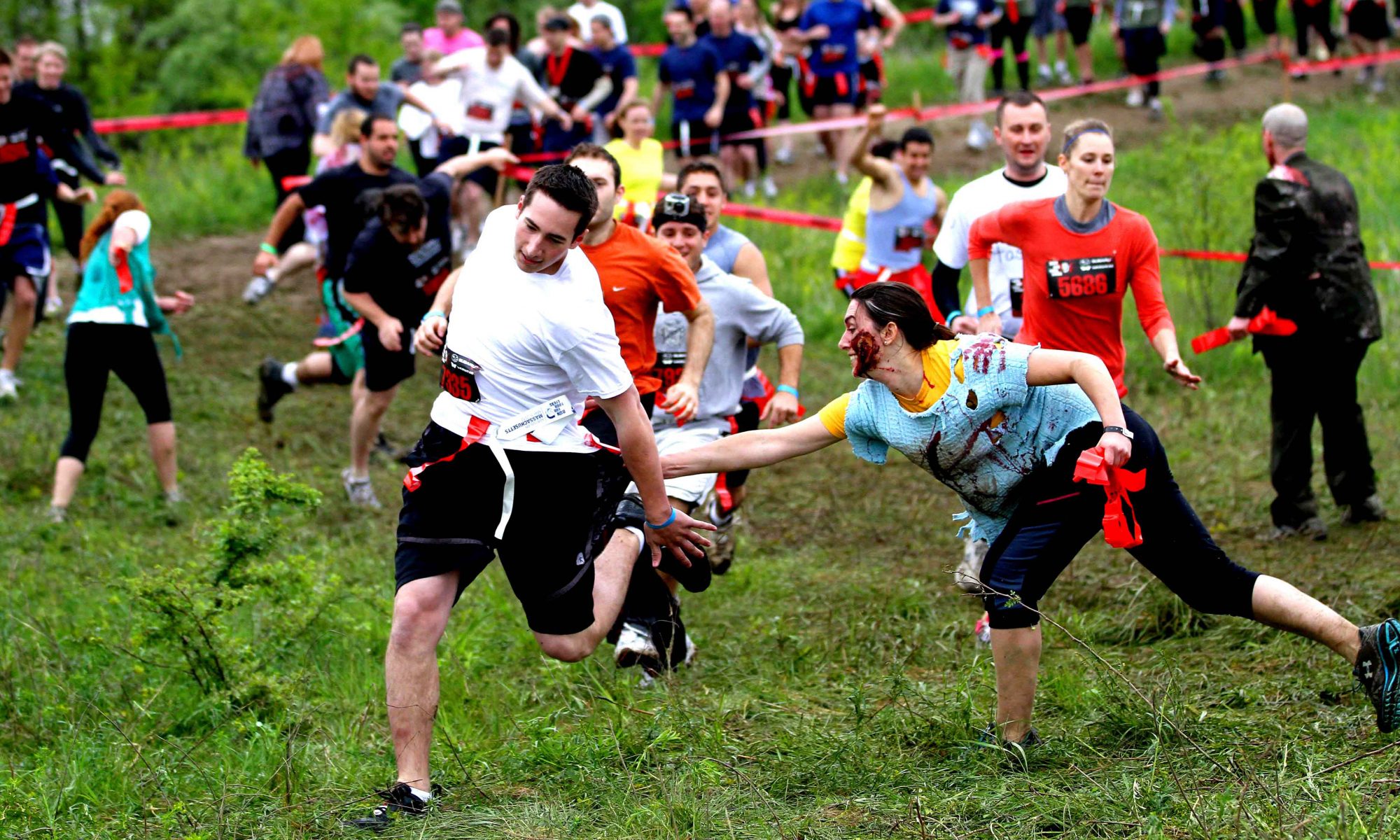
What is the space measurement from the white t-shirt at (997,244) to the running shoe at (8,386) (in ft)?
22.3

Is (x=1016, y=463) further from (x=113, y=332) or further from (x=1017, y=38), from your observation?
(x=1017, y=38)

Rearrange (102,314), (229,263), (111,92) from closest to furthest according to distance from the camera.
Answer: (102,314)
(229,263)
(111,92)

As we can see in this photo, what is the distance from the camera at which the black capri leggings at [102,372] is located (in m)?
8.41

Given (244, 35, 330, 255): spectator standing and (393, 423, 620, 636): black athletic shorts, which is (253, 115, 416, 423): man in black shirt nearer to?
(244, 35, 330, 255): spectator standing

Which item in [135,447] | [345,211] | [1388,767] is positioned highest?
[345,211]

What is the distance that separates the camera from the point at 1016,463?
4.88 metres

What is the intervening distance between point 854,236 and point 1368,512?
3.46m

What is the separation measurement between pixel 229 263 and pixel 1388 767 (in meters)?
11.8

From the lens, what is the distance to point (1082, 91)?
54.4 feet

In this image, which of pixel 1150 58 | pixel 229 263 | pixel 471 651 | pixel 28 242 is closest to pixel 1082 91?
pixel 1150 58

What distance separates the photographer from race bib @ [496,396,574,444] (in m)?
4.79

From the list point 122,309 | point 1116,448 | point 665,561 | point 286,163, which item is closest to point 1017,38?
point 286,163

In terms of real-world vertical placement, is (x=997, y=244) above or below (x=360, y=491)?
above

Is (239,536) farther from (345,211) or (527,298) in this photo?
(345,211)
